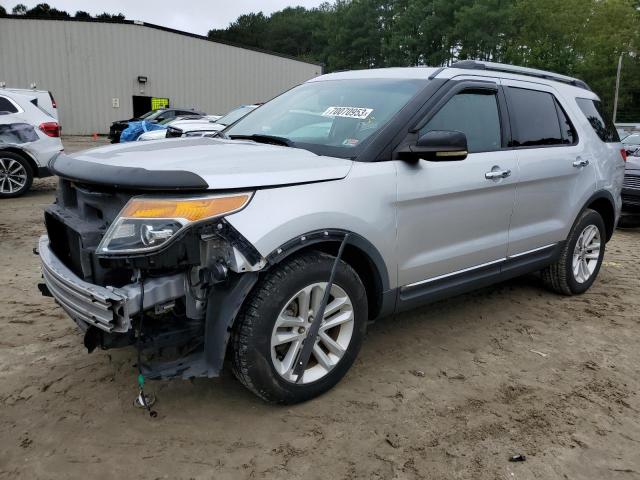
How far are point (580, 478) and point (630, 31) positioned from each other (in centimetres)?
5399

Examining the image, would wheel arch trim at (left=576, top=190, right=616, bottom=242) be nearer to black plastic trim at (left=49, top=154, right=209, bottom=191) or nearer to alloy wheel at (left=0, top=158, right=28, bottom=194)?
black plastic trim at (left=49, top=154, right=209, bottom=191)

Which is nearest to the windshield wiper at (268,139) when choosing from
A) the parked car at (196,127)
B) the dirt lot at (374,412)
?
the dirt lot at (374,412)

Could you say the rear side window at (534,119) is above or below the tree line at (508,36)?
below

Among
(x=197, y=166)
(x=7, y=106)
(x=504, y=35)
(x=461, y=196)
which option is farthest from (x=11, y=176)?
(x=504, y=35)

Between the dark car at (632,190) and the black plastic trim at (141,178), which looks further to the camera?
the dark car at (632,190)

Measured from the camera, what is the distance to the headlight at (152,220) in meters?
2.33

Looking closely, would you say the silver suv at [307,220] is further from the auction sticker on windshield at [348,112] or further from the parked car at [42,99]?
the parked car at [42,99]

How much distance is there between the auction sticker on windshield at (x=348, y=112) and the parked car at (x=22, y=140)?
22.8 feet

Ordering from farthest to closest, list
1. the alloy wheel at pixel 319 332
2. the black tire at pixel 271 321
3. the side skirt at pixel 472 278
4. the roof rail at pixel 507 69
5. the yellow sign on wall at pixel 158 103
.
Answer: the yellow sign on wall at pixel 158 103, the roof rail at pixel 507 69, the side skirt at pixel 472 278, the alloy wheel at pixel 319 332, the black tire at pixel 271 321

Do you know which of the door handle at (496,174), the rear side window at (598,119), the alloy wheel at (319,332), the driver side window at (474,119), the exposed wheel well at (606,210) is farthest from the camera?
the exposed wheel well at (606,210)

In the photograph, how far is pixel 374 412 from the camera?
285 cm

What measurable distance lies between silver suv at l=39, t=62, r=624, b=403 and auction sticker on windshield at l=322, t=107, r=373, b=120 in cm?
1

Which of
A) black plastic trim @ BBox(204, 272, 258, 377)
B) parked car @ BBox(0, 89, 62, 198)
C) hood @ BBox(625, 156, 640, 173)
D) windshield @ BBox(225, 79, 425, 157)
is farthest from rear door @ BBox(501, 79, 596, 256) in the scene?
parked car @ BBox(0, 89, 62, 198)

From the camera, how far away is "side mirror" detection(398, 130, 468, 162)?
2.94 m
